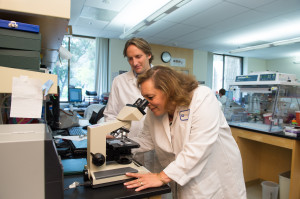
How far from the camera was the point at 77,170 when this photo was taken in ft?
3.18

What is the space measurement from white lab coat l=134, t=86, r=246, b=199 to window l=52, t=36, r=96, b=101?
4.63 meters

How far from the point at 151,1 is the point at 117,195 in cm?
306

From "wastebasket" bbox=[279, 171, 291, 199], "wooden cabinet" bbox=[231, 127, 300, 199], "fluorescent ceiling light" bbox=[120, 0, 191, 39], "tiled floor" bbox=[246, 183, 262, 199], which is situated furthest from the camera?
"fluorescent ceiling light" bbox=[120, 0, 191, 39]

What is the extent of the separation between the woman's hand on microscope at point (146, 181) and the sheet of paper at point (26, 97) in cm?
44

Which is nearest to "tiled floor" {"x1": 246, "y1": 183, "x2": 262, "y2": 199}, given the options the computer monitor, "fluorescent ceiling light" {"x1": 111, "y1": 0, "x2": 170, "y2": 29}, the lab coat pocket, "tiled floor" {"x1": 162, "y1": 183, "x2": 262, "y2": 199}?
"tiled floor" {"x1": 162, "y1": 183, "x2": 262, "y2": 199}

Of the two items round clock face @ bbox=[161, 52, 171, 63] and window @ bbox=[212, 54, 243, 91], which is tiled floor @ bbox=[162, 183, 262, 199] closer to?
round clock face @ bbox=[161, 52, 171, 63]

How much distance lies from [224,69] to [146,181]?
7.29 meters

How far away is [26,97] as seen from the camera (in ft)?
2.54

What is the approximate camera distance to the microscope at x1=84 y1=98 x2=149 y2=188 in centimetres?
83

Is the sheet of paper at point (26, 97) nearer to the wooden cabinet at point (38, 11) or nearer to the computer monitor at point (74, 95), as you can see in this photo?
the wooden cabinet at point (38, 11)

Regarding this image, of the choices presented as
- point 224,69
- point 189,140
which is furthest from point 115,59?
point 189,140

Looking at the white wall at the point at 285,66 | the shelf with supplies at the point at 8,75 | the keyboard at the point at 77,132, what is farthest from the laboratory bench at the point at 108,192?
the white wall at the point at 285,66

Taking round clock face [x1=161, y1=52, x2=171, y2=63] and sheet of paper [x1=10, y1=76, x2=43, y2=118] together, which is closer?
sheet of paper [x1=10, y1=76, x2=43, y2=118]

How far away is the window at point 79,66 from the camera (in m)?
5.25
